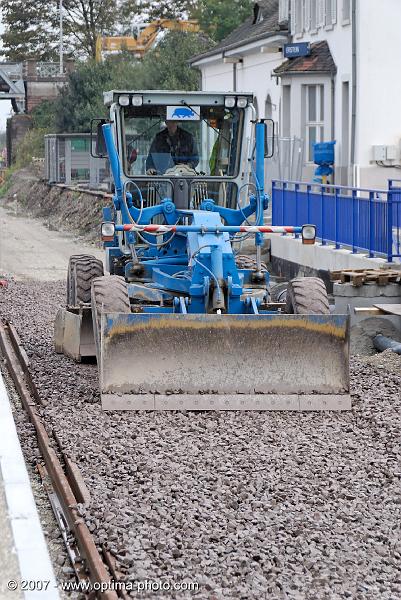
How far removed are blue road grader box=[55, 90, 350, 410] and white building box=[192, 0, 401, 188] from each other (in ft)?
62.2

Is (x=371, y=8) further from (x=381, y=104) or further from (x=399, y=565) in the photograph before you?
(x=399, y=565)

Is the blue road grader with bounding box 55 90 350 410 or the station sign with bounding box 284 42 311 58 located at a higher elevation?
the station sign with bounding box 284 42 311 58

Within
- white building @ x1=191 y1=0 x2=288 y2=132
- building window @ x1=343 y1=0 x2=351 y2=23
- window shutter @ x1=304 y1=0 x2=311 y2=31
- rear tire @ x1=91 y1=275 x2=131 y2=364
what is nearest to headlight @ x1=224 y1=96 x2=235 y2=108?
rear tire @ x1=91 y1=275 x2=131 y2=364

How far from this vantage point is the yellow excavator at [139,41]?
73688mm

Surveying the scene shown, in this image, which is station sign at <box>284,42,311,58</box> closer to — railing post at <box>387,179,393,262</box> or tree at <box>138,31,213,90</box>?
tree at <box>138,31,213,90</box>

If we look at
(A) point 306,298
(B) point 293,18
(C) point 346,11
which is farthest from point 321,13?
(A) point 306,298

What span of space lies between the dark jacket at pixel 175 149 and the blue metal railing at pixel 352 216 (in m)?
5.35

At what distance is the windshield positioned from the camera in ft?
47.6

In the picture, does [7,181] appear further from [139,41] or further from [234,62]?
[234,62]

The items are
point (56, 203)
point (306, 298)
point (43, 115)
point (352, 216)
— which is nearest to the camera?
point (306, 298)

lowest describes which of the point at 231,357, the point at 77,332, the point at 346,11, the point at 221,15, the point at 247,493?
the point at 247,493

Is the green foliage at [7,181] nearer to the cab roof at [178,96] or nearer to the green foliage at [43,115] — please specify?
the green foliage at [43,115]

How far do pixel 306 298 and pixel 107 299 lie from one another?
1908 millimetres

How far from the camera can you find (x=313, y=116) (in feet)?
128
